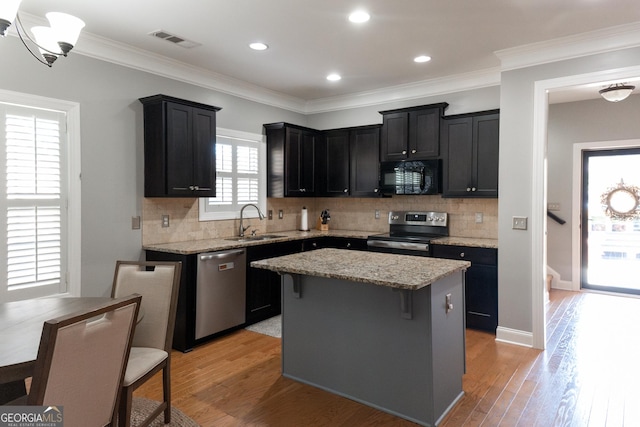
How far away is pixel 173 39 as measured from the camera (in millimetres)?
3555

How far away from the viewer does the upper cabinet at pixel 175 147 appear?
12.5ft

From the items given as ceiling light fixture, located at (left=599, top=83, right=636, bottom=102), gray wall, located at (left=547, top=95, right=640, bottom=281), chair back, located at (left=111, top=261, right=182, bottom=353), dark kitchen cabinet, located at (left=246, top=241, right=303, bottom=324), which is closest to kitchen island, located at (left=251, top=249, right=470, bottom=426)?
chair back, located at (left=111, top=261, right=182, bottom=353)

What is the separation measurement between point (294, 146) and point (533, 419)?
3.88m

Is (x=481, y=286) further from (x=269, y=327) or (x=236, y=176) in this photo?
(x=236, y=176)

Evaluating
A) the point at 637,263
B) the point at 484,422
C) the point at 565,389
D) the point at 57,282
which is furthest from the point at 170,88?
the point at 637,263

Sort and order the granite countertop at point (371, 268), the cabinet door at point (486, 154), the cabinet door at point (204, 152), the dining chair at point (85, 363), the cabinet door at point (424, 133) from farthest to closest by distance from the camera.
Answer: the cabinet door at point (424, 133), the cabinet door at point (486, 154), the cabinet door at point (204, 152), the granite countertop at point (371, 268), the dining chair at point (85, 363)

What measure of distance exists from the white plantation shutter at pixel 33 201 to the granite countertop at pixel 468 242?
3.50 m

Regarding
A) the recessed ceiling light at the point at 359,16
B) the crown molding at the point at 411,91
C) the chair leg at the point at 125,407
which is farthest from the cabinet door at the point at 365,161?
the chair leg at the point at 125,407

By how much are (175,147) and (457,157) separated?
2930 millimetres

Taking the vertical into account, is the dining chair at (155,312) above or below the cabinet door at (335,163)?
below

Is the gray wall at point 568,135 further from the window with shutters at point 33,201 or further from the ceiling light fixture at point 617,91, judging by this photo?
the window with shutters at point 33,201

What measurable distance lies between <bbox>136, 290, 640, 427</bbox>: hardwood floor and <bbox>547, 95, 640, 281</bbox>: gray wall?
81.3 inches

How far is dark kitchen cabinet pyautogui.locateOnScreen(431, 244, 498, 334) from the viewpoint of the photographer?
160 inches

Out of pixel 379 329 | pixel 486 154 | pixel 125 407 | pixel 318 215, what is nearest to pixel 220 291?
pixel 379 329
